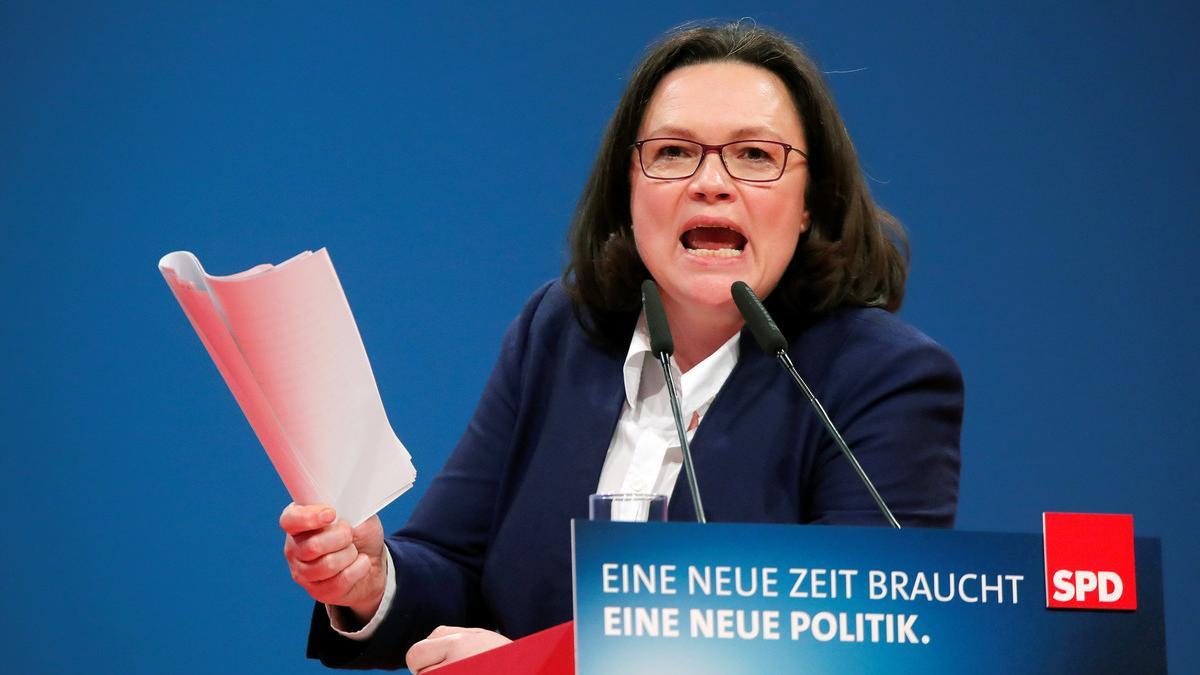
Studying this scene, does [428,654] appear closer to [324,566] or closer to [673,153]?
[324,566]

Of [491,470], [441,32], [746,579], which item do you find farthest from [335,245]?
[746,579]

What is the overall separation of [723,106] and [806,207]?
18 centimetres

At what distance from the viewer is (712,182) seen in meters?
1.48

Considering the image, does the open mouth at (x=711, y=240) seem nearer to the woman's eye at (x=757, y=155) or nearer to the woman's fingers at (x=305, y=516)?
the woman's eye at (x=757, y=155)

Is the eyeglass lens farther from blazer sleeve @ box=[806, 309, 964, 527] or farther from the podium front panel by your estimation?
the podium front panel

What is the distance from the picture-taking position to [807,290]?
1547 millimetres

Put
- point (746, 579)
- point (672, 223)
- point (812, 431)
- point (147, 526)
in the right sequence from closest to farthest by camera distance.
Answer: point (746, 579) < point (812, 431) < point (672, 223) < point (147, 526)

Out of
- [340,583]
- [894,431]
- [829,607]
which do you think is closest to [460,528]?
[340,583]

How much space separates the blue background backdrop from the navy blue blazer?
0.76m

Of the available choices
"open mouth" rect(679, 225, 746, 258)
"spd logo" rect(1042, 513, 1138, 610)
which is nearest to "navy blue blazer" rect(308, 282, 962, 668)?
"open mouth" rect(679, 225, 746, 258)

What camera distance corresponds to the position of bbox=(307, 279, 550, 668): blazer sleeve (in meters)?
1.44

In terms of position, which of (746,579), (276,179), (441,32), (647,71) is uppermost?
(441,32)

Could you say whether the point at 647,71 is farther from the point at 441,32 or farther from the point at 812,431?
the point at 441,32

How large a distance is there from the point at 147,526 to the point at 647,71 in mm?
1264
